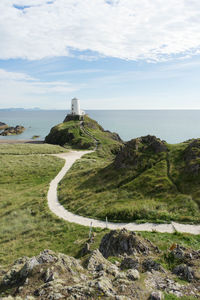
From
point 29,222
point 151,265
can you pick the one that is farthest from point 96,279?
point 29,222

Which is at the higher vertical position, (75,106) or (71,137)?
(75,106)

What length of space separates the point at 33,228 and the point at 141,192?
13.2 m

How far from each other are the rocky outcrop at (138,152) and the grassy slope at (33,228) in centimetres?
1356

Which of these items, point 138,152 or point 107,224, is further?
point 138,152

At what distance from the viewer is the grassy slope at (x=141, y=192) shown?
2072cm

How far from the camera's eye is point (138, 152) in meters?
33.4

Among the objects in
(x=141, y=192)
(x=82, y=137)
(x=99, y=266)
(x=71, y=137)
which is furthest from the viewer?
(x=71, y=137)

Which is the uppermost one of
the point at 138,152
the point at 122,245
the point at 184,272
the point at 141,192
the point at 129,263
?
the point at 138,152

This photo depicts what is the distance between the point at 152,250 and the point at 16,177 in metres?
37.7

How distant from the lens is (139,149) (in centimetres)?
3406

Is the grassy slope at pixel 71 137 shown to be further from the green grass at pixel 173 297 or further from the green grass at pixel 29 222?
the green grass at pixel 173 297

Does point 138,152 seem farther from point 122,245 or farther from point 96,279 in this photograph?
point 96,279

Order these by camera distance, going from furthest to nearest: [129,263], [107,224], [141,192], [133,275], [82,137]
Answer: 1. [82,137]
2. [141,192]
3. [107,224]
4. [129,263]
5. [133,275]

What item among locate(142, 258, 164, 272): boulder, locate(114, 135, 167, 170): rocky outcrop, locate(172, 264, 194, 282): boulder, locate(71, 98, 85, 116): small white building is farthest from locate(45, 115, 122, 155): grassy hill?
locate(172, 264, 194, 282): boulder
